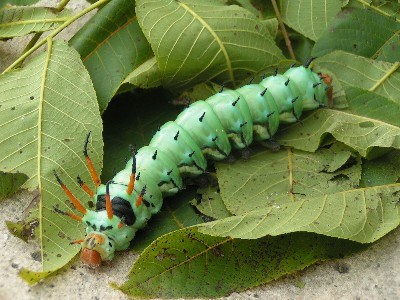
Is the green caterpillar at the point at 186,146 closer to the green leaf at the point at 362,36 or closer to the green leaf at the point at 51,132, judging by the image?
the green leaf at the point at 51,132

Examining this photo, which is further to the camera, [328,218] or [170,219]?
[170,219]

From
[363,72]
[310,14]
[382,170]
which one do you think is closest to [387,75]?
[363,72]

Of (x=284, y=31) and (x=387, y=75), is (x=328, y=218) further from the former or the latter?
(x=284, y=31)

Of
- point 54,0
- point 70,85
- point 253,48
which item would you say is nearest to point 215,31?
point 253,48

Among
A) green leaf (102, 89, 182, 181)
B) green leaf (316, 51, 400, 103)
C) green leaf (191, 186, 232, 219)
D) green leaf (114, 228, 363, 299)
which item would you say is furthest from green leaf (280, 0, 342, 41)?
green leaf (114, 228, 363, 299)

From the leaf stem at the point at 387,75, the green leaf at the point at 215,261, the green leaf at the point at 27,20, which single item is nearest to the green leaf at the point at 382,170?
the green leaf at the point at 215,261

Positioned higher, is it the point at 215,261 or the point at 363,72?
the point at 215,261
